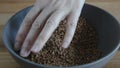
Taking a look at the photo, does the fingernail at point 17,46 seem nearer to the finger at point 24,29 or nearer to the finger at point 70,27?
the finger at point 24,29

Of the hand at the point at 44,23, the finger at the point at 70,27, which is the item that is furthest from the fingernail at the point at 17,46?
the finger at the point at 70,27

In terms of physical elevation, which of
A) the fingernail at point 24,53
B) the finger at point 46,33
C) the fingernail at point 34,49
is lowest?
the fingernail at point 24,53

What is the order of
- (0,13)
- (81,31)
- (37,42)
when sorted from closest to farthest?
(37,42) < (81,31) < (0,13)

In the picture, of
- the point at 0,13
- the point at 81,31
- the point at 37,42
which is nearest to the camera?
the point at 37,42

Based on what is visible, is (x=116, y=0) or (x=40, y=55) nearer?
(x=40, y=55)

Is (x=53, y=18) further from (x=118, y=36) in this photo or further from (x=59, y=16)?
(x=118, y=36)

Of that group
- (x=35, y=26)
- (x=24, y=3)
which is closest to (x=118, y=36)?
(x=35, y=26)

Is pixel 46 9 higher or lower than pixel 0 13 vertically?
higher

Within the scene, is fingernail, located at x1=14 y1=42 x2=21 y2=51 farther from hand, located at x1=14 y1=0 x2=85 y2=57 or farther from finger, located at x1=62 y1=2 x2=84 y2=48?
finger, located at x1=62 y1=2 x2=84 y2=48
